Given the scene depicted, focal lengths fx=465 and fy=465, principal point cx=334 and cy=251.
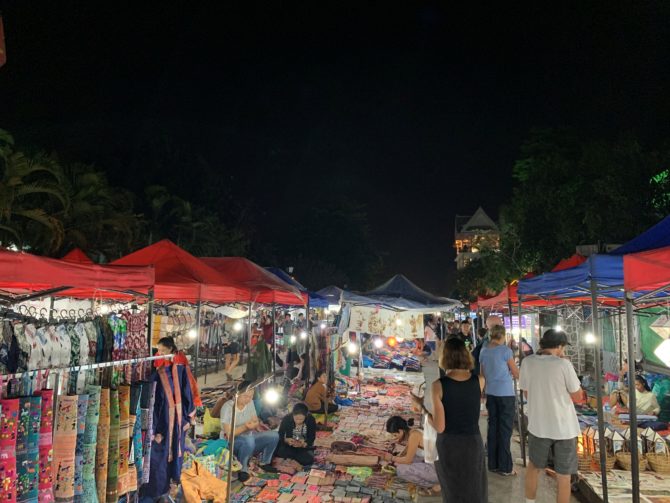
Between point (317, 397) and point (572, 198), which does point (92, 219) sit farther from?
point (572, 198)

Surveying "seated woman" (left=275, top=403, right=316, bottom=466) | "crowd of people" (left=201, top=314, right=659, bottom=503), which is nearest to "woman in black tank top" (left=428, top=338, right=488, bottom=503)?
"crowd of people" (left=201, top=314, right=659, bottom=503)

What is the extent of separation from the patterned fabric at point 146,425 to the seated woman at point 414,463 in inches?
136

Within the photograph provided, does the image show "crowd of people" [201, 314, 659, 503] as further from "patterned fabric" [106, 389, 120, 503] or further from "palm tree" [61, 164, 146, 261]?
"palm tree" [61, 164, 146, 261]

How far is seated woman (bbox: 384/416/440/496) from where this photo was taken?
5980 millimetres

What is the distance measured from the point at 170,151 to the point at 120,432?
1141 inches

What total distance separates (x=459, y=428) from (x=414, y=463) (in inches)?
111

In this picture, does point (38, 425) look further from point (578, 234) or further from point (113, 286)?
point (578, 234)

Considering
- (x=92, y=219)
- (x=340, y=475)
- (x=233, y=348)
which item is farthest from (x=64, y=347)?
(x=233, y=348)

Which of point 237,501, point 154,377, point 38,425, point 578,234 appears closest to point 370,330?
point 237,501

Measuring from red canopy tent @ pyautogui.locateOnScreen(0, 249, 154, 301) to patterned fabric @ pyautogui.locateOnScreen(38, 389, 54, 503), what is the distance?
888mm

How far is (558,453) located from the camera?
15.3 feet

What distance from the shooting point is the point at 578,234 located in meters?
17.4

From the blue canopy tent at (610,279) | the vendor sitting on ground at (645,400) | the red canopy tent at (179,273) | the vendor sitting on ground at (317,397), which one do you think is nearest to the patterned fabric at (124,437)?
the red canopy tent at (179,273)

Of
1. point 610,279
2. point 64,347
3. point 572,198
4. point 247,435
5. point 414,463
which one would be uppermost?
point 572,198
